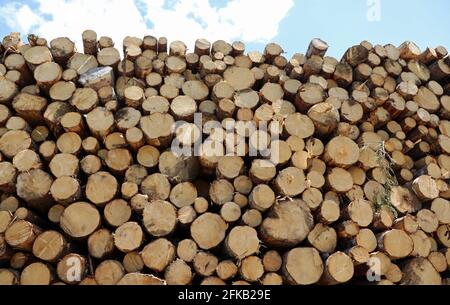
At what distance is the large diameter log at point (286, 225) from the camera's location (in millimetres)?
2807

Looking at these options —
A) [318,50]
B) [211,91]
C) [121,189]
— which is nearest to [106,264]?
[121,189]

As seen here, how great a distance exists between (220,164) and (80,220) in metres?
1.15

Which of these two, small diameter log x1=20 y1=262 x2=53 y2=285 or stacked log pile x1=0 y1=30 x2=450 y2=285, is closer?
small diameter log x1=20 y1=262 x2=53 y2=285

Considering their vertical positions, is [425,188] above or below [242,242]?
above

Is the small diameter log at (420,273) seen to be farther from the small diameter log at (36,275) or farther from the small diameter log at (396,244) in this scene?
the small diameter log at (36,275)

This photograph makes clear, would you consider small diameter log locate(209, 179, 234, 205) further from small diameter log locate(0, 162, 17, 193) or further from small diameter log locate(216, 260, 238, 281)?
small diameter log locate(0, 162, 17, 193)

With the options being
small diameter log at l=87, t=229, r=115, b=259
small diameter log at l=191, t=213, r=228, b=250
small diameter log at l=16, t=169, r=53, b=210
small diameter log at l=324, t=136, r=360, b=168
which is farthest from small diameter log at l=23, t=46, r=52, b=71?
small diameter log at l=324, t=136, r=360, b=168

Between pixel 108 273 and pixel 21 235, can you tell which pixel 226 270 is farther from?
pixel 21 235

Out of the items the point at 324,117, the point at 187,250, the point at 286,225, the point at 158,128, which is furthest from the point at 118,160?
the point at 324,117

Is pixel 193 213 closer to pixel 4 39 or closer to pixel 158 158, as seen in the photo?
pixel 158 158

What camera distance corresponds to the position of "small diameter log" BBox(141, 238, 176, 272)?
2.71 metres

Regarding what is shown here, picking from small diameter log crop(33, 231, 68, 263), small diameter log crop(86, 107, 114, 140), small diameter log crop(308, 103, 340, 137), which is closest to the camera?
small diameter log crop(33, 231, 68, 263)

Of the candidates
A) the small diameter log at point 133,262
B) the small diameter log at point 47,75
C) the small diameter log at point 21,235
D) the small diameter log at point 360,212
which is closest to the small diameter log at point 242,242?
the small diameter log at point 133,262

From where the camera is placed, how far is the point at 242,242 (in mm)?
2748
